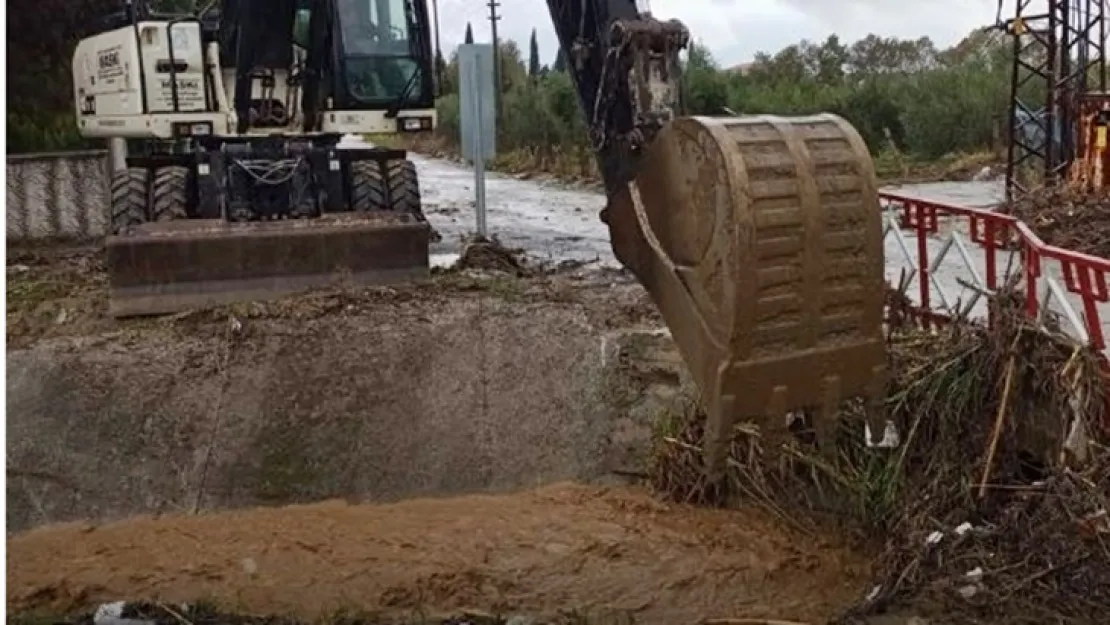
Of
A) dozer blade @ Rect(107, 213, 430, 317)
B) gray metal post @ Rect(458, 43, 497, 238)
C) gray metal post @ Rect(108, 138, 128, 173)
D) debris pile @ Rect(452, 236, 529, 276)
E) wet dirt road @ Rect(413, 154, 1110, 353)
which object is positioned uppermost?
gray metal post @ Rect(458, 43, 497, 238)

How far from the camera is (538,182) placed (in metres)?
30.4

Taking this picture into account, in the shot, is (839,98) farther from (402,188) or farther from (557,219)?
(402,188)

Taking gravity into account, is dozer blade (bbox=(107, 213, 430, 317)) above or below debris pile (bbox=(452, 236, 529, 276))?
above

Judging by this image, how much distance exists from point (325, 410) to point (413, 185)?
496cm

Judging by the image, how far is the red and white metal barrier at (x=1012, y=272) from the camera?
18.0 feet

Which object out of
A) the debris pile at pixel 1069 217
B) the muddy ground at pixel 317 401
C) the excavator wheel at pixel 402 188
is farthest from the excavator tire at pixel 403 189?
the debris pile at pixel 1069 217

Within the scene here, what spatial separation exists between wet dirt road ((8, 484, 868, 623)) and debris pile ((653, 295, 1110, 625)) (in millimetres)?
214

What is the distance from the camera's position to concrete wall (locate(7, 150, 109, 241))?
17188 mm

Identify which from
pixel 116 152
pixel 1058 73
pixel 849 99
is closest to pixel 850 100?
pixel 849 99

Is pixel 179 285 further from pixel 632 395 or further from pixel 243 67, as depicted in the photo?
pixel 632 395

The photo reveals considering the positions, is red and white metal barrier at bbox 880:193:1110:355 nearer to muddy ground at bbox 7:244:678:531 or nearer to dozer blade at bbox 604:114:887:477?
dozer blade at bbox 604:114:887:477

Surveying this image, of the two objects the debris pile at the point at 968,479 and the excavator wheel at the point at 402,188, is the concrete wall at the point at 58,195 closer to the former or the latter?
the excavator wheel at the point at 402,188

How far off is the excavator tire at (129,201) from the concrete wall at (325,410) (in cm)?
243

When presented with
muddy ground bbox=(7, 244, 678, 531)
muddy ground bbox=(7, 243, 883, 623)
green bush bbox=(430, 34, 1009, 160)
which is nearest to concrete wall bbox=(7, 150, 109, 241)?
muddy ground bbox=(7, 243, 883, 623)
